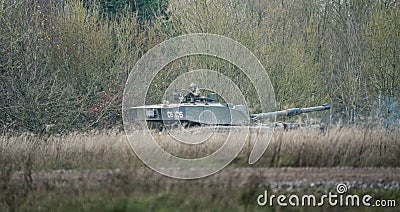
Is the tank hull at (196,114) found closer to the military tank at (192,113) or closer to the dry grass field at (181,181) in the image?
the military tank at (192,113)

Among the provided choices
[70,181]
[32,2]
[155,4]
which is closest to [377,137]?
[70,181]

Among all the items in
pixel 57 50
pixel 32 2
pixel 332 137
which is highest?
pixel 32 2

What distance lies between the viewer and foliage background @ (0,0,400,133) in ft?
66.9

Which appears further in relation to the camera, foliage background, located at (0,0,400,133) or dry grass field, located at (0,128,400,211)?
foliage background, located at (0,0,400,133)

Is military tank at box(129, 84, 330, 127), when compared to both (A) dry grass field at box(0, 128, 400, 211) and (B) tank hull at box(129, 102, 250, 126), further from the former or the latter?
(A) dry grass field at box(0, 128, 400, 211)

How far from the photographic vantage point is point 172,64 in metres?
23.6

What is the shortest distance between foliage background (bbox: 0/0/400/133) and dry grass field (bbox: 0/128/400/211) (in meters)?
7.57

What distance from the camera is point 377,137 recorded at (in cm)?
1223

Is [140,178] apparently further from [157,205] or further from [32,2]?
[32,2]

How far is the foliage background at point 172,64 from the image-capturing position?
2039cm

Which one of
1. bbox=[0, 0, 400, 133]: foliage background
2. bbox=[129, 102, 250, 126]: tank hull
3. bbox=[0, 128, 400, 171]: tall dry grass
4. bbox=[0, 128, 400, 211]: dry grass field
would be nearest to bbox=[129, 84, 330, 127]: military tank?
bbox=[129, 102, 250, 126]: tank hull

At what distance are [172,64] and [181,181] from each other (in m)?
14.2

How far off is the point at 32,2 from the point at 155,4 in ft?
22.8

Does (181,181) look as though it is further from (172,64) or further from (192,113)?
(172,64)
